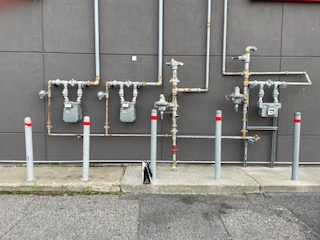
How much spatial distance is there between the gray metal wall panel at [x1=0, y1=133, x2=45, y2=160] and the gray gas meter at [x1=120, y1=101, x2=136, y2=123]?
5.20 ft

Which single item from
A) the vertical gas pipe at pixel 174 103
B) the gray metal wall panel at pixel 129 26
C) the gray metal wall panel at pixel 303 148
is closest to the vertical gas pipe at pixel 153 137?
the vertical gas pipe at pixel 174 103

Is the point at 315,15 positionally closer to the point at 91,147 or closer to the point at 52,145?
the point at 91,147

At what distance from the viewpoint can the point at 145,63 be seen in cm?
502

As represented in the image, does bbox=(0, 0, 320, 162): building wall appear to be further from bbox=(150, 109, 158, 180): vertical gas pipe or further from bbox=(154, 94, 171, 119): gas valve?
bbox=(150, 109, 158, 180): vertical gas pipe

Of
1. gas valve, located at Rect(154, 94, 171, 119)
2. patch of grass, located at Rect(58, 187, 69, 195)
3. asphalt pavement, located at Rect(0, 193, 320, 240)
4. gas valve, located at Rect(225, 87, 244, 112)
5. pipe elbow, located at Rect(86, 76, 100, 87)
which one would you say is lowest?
asphalt pavement, located at Rect(0, 193, 320, 240)

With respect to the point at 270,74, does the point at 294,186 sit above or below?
below

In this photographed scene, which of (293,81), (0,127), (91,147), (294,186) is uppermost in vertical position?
(293,81)

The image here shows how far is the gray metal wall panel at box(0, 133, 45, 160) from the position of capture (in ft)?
16.6

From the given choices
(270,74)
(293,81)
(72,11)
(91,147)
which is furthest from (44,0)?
(293,81)

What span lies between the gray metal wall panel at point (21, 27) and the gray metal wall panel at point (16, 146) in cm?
156

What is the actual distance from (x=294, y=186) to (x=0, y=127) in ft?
16.6

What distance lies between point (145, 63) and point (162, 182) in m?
2.16

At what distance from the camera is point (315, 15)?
5.01 meters

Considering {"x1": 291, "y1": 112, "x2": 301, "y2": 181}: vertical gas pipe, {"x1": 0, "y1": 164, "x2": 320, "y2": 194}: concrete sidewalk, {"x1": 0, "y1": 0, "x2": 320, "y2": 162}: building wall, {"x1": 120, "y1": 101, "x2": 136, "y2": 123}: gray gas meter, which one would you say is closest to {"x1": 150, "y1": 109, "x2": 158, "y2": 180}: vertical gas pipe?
{"x1": 0, "y1": 164, "x2": 320, "y2": 194}: concrete sidewalk
